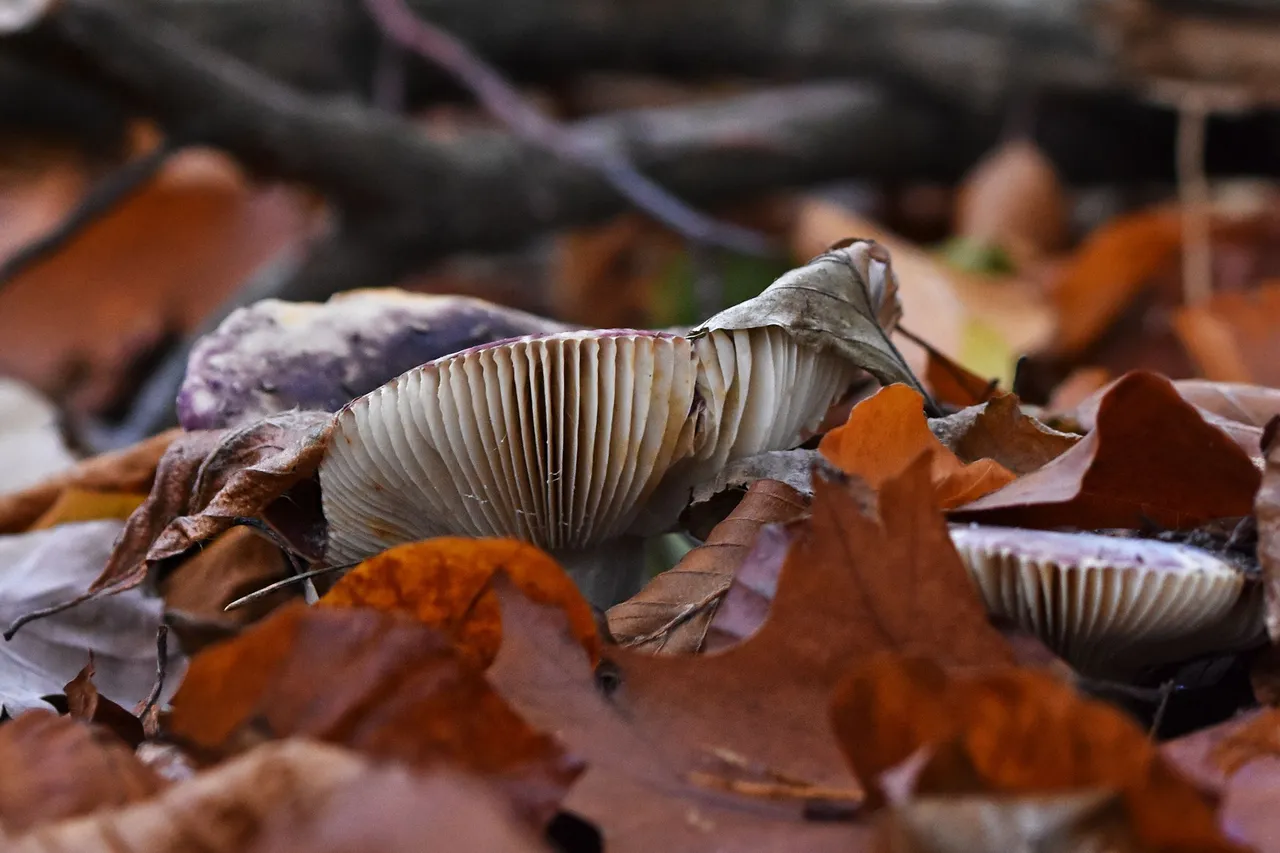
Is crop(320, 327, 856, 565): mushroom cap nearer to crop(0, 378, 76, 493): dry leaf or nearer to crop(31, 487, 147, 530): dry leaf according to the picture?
crop(31, 487, 147, 530): dry leaf

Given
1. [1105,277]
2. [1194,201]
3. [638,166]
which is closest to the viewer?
[1105,277]

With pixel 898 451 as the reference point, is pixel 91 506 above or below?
below

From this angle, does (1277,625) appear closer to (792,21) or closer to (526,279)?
(792,21)

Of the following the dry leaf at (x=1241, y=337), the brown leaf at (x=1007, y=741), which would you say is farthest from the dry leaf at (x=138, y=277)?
the brown leaf at (x=1007, y=741)

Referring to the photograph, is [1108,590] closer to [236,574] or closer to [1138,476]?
[1138,476]

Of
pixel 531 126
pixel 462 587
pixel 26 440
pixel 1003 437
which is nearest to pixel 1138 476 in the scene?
pixel 1003 437

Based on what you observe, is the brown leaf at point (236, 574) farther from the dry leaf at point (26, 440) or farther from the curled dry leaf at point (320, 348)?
the dry leaf at point (26, 440)

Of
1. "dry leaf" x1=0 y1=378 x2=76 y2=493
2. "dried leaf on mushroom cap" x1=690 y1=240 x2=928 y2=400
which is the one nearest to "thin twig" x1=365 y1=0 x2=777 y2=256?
"dry leaf" x1=0 y1=378 x2=76 y2=493
